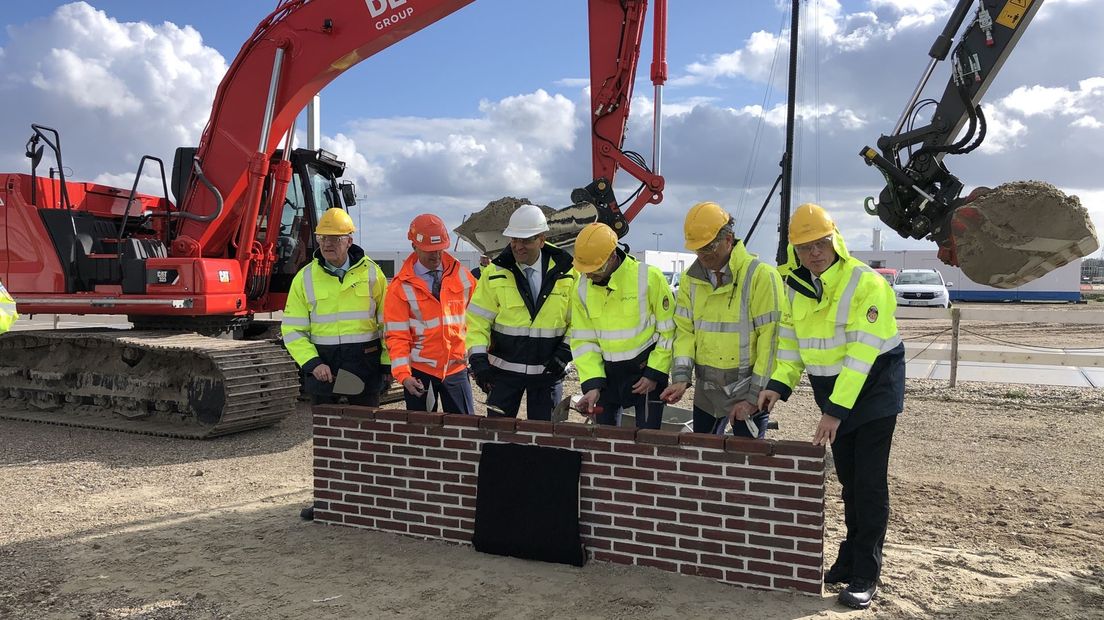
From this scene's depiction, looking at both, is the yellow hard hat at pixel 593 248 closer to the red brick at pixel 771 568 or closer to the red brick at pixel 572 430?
the red brick at pixel 572 430

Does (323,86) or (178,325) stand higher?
(323,86)

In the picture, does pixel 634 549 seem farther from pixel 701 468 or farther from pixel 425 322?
pixel 425 322

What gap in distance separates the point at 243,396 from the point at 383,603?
420 centimetres

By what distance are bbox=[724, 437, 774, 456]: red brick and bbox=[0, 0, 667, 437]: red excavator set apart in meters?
4.11

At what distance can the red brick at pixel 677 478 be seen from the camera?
4168 mm

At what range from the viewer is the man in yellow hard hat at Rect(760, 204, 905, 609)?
382 centimetres

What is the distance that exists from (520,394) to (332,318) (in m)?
1.34

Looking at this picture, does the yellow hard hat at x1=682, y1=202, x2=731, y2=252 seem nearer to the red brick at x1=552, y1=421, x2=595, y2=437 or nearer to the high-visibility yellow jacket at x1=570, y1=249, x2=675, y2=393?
the high-visibility yellow jacket at x1=570, y1=249, x2=675, y2=393

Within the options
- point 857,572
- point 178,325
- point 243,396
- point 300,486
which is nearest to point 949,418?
point 857,572

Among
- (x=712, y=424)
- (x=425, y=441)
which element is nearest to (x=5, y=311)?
(x=425, y=441)

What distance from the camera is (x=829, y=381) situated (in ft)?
13.2

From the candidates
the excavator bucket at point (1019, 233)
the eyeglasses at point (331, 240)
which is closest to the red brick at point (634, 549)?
the eyeglasses at point (331, 240)

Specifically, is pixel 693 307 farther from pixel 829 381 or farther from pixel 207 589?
pixel 207 589

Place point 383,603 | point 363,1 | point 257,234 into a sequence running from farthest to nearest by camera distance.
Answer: point 257,234, point 363,1, point 383,603
